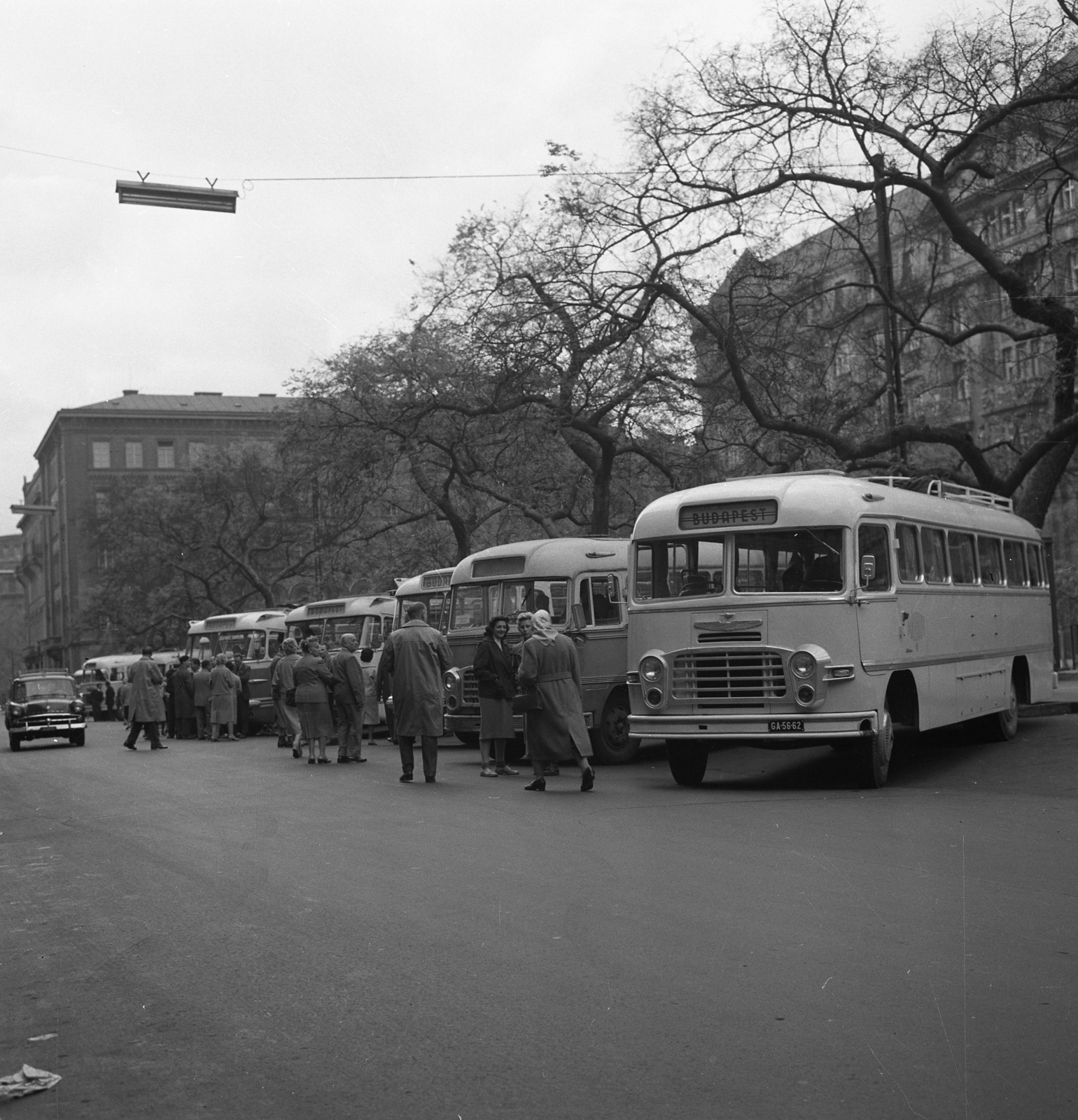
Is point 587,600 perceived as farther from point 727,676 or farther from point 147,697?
point 147,697

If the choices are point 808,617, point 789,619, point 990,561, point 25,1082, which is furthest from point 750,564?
point 25,1082

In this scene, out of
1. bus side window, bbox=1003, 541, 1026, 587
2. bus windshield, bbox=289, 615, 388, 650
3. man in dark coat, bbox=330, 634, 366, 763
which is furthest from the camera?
bus windshield, bbox=289, 615, 388, 650

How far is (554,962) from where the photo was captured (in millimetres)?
6840

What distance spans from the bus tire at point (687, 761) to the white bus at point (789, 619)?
0.05ft

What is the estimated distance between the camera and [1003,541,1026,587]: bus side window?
20109 millimetres

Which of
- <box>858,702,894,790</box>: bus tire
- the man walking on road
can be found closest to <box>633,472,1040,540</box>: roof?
<box>858,702,894,790</box>: bus tire

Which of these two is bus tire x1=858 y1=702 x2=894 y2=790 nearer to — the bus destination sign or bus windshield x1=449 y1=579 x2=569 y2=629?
the bus destination sign

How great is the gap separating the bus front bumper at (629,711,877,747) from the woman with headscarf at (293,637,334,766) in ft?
23.4

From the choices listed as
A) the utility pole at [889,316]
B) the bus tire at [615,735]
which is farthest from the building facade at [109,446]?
the bus tire at [615,735]

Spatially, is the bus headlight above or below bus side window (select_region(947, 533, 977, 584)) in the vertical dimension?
below

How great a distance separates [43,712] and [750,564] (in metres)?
21.9

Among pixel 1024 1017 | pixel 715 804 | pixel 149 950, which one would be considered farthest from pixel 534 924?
pixel 715 804

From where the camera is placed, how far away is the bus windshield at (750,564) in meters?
14.8

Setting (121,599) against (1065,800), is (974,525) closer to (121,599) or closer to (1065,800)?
(1065,800)
